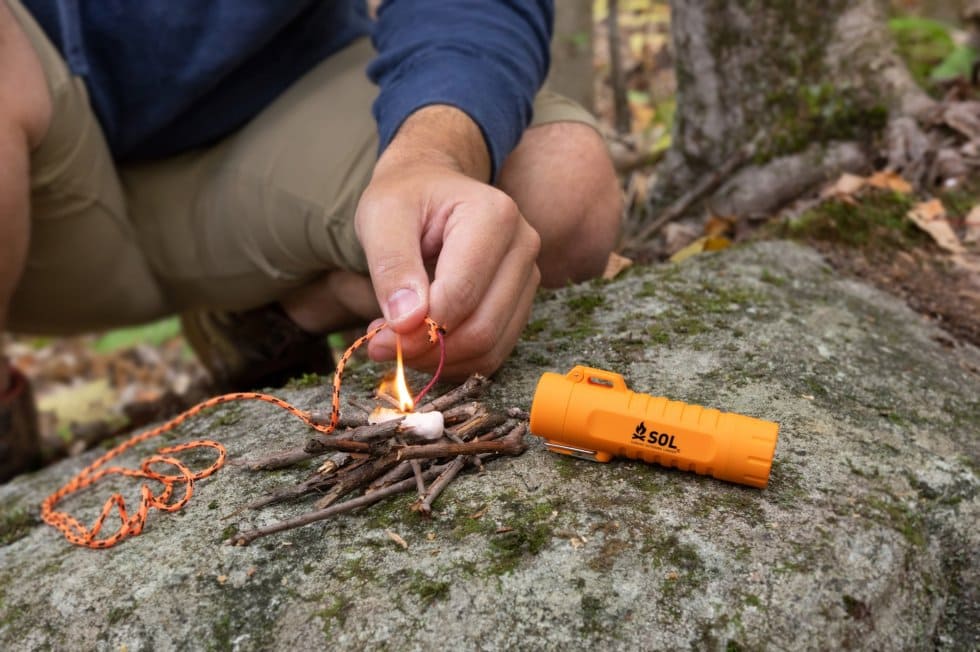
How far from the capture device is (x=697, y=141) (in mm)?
4695

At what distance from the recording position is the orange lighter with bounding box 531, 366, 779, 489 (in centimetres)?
192

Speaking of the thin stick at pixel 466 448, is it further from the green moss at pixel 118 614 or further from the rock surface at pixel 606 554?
the green moss at pixel 118 614

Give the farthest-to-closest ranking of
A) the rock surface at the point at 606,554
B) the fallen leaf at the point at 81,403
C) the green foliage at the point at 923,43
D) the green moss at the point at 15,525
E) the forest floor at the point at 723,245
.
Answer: the fallen leaf at the point at 81,403
the green foliage at the point at 923,43
the forest floor at the point at 723,245
the green moss at the point at 15,525
the rock surface at the point at 606,554

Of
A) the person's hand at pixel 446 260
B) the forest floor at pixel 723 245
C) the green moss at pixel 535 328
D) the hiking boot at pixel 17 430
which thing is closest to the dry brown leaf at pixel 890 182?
the forest floor at pixel 723 245

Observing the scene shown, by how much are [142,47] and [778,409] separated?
302 cm

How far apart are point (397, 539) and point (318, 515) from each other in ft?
0.72

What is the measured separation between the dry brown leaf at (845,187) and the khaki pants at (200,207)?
4.37ft

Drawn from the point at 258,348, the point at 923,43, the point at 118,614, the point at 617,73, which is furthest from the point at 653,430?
the point at 617,73

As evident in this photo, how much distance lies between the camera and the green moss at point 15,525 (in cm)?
252

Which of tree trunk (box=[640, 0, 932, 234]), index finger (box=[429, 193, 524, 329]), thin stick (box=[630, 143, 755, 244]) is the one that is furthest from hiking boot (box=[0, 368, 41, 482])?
tree trunk (box=[640, 0, 932, 234])

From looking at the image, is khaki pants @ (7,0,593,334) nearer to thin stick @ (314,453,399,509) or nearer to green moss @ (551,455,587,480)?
thin stick @ (314,453,399,509)

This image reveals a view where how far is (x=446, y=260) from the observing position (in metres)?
2.17

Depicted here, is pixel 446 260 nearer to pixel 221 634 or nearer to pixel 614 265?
pixel 221 634

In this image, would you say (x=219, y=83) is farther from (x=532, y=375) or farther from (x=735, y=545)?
(x=735, y=545)
